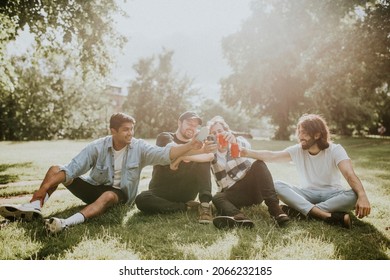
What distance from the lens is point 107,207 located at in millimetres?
3867

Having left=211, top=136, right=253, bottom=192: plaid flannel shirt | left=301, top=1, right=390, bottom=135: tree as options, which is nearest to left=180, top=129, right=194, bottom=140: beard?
left=211, top=136, right=253, bottom=192: plaid flannel shirt

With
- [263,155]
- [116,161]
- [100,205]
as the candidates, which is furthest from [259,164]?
[100,205]

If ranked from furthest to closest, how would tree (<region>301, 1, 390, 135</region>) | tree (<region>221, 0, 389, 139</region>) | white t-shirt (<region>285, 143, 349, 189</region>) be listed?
1. tree (<region>221, 0, 389, 139</region>)
2. tree (<region>301, 1, 390, 135</region>)
3. white t-shirt (<region>285, 143, 349, 189</region>)

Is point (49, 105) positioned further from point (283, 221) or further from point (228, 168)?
point (283, 221)

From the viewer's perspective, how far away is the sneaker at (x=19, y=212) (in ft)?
12.0

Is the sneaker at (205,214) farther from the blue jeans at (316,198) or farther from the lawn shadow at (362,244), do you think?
the lawn shadow at (362,244)

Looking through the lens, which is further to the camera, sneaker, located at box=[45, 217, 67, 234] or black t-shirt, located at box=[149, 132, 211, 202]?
black t-shirt, located at box=[149, 132, 211, 202]

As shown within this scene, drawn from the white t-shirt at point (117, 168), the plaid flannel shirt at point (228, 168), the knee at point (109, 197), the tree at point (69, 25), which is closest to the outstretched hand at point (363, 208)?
the plaid flannel shirt at point (228, 168)

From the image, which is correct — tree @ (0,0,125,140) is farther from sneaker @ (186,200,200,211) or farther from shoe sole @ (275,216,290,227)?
shoe sole @ (275,216,290,227)

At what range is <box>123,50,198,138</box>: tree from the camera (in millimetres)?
12586

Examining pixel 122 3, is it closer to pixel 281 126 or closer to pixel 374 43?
pixel 374 43

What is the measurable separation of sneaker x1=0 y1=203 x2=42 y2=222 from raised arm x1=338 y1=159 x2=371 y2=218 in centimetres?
345

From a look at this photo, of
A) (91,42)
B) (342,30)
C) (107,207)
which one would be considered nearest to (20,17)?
(91,42)

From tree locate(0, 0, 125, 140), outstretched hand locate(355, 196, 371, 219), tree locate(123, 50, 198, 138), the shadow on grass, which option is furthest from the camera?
tree locate(123, 50, 198, 138)
